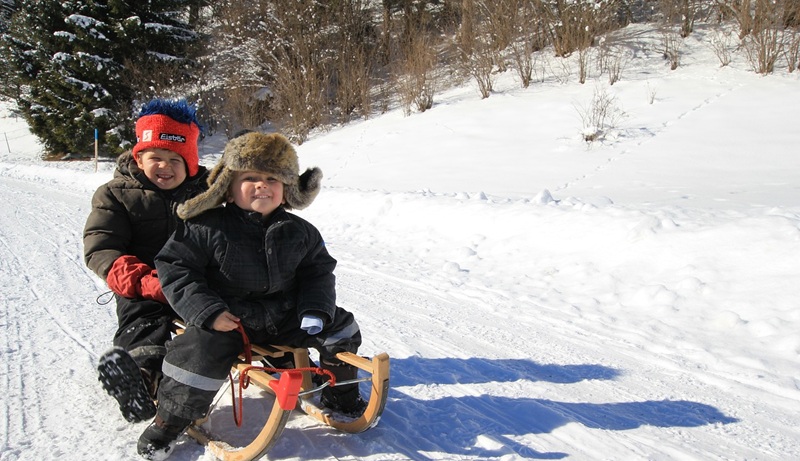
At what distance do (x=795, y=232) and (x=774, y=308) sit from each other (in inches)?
32.7

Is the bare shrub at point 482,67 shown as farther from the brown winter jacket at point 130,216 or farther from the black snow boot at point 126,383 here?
the black snow boot at point 126,383

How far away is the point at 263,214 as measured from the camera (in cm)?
243

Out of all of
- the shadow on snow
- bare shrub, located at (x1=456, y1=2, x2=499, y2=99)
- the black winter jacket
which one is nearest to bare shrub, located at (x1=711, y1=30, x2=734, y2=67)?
bare shrub, located at (x1=456, y1=2, x2=499, y2=99)

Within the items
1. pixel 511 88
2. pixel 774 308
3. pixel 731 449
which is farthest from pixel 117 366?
pixel 511 88

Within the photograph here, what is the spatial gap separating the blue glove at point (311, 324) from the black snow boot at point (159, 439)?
561 millimetres

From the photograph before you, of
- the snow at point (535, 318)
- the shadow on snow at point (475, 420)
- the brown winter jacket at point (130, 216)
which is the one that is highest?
the brown winter jacket at point (130, 216)

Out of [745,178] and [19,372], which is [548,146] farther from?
[19,372]

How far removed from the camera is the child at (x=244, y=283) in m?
2.19

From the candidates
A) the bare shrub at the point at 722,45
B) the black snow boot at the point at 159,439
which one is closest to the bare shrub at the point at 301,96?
the bare shrub at the point at 722,45

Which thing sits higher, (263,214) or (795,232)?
(263,214)

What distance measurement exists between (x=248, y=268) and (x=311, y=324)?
34cm

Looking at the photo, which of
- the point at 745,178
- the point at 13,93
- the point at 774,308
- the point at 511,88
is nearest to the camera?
the point at 774,308

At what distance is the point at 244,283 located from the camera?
2.36 metres

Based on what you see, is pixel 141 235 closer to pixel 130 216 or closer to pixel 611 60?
pixel 130 216
